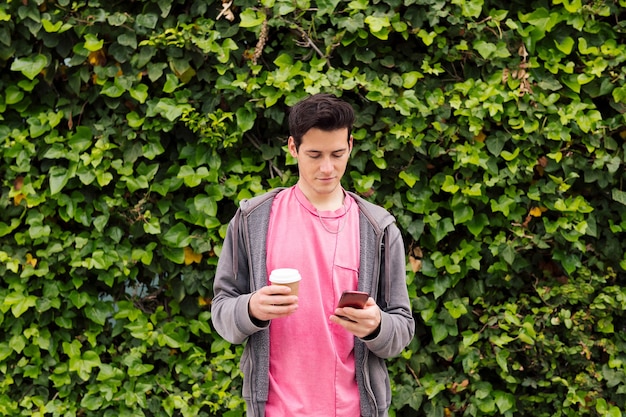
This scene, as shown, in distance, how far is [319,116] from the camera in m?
2.04

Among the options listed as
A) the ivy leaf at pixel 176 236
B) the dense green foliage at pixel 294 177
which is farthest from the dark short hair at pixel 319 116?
the ivy leaf at pixel 176 236

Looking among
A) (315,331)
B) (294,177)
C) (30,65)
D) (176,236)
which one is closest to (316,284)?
(315,331)

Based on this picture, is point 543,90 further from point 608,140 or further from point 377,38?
point 377,38

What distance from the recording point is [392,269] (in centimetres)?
218

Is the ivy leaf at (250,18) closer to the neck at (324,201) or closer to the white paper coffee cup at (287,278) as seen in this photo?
the neck at (324,201)

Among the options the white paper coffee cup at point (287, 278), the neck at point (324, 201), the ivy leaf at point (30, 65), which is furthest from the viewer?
the ivy leaf at point (30, 65)

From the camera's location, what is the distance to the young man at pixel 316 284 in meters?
2.06

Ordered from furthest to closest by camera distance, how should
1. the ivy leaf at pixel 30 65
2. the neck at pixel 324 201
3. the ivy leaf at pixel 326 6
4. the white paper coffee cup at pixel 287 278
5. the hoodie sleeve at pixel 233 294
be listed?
the ivy leaf at pixel 30 65 < the ivy leaf at pixel 326 6 < the neck at pixel 324 201 < the hoodie sleeve at pixel 233 294 < the white paper coffee cup at pixel 287 278

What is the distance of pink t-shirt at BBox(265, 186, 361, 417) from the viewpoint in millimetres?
2078

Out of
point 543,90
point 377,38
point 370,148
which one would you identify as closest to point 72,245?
point 370,148

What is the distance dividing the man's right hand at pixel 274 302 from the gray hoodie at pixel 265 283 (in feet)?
0.38

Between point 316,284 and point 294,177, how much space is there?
1.30 metres

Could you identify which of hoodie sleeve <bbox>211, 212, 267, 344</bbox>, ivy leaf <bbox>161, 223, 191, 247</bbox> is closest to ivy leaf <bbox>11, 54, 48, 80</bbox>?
ivy leaf <bbox>161, 223, 191, 247</bbox>

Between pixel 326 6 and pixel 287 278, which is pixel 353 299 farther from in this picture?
pixel 326 6
